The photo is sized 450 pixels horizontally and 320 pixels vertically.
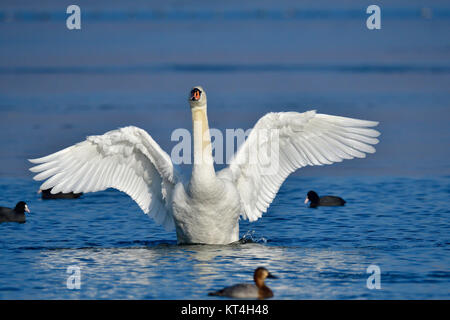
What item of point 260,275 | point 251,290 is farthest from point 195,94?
point 251,290

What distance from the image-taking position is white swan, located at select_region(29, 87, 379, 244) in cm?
1198

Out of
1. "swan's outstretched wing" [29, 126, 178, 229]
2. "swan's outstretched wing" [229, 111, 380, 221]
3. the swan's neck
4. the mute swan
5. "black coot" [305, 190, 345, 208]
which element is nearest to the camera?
the mute swan

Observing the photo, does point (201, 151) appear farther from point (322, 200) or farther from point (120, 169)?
point (322, 200)

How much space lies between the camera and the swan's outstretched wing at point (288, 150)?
1256 centimetres

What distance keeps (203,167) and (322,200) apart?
438 centimetres

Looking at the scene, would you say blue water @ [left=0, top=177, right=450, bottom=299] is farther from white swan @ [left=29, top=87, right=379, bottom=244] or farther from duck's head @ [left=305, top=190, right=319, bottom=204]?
white swan @ [left=29, top=87, right=379, bottom=244]

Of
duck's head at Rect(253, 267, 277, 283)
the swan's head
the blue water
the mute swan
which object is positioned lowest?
the mute swan

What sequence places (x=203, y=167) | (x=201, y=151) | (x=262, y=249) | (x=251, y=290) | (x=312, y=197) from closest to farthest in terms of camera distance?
(x=251, y=290) → (x=203, y=167) → (x=201, y=151) → (x=262, y=249) → (x=312, y=197)

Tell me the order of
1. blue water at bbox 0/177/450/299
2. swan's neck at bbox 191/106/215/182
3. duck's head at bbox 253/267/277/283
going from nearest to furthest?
duck's head at bbox 253/267/277/283, blue water at bbox 0/177/450/299, swan's neck at bbox 191/106/215/182

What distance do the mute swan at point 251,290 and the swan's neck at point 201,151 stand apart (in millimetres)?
2110

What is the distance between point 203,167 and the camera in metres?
11.7

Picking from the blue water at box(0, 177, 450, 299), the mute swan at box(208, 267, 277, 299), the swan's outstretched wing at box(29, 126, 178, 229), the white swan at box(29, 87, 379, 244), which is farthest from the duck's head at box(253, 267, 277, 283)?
the swan's outstretched wing at box(29, 126, 178, 229)

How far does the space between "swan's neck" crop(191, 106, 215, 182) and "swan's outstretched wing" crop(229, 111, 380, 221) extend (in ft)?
2.15
